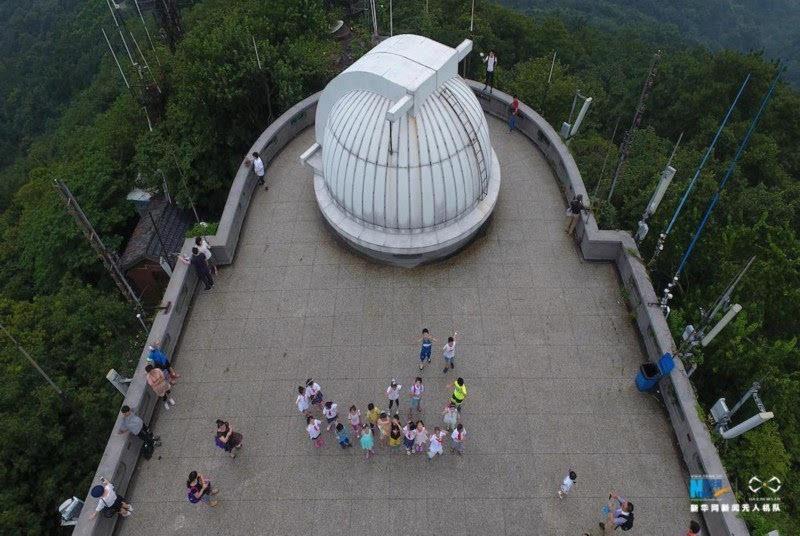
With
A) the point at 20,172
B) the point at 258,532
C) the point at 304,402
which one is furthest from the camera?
the point at 20,172

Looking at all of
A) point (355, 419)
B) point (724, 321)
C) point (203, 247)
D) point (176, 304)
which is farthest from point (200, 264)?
point (724, 321)

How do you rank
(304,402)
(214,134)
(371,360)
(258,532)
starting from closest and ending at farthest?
1. (258,532)
2. (304,402)
3. (371,360)
4. (214,134)

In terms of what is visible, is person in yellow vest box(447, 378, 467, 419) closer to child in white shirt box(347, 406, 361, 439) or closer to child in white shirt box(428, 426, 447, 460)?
child in white shirt box(428, 426, 447, 460)

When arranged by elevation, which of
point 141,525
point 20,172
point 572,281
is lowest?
point 20,172

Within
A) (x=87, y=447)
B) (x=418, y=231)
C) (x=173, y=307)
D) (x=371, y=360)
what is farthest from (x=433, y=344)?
(x=87, y=447)

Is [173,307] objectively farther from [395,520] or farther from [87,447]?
[395,520]

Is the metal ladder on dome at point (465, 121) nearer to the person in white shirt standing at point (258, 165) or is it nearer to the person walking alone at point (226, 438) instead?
the person in white shirt standing at point (258, 165)

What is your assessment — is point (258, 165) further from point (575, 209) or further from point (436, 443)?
point (436, 443)
